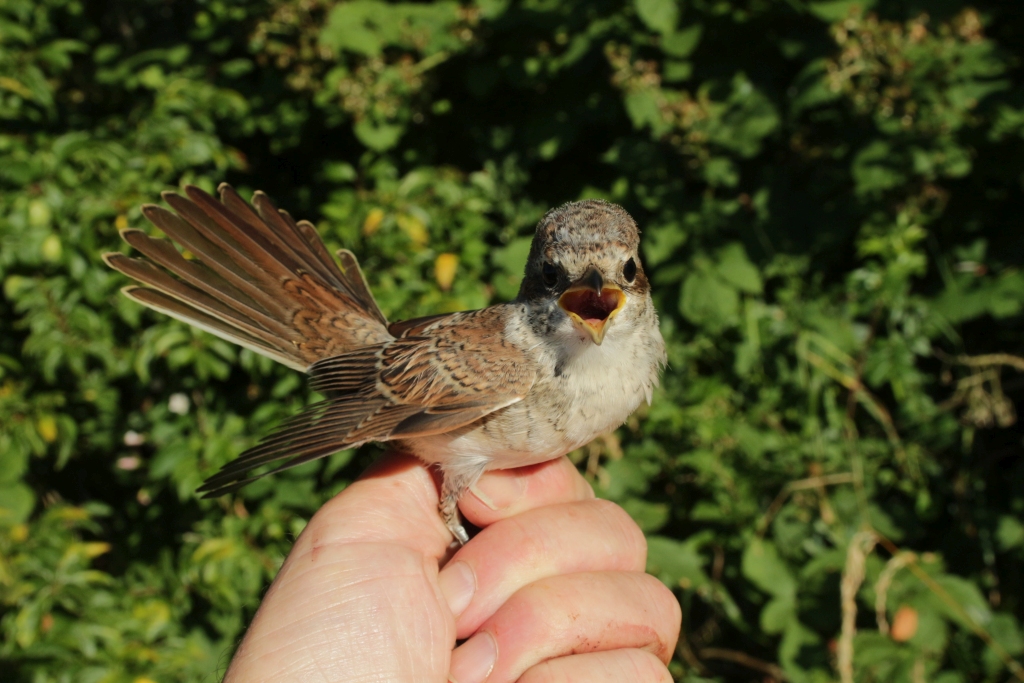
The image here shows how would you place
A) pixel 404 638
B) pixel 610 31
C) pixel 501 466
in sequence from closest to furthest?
1. pixel 404 638
2. pixel 501 466
3. pixel 610 31

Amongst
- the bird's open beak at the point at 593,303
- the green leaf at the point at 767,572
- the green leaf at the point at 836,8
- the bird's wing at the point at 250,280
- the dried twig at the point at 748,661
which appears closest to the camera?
the bird's open beak at the point at 593,303

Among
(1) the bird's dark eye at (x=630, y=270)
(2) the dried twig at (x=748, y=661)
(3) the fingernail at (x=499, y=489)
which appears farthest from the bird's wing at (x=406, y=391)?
(2) the dried twig at (x=748, y=661)

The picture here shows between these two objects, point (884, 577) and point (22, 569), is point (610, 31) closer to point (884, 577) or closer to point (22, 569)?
point (884, 577)

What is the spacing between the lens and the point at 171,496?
181 inches

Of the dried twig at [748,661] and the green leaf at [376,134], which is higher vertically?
the green leaf at [376,134]

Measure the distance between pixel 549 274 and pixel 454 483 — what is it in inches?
29.8

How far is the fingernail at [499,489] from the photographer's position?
2.54 m

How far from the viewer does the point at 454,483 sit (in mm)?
2500

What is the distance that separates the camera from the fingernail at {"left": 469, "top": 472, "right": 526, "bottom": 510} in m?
2.54

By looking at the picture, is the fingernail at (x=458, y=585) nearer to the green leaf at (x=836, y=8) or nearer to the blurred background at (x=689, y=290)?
the blurred background at (x=689, y=290)

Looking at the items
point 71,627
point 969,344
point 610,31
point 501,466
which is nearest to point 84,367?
point 71,627

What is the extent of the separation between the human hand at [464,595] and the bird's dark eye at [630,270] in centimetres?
77

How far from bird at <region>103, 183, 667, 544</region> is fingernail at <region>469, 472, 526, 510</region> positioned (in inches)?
2.9

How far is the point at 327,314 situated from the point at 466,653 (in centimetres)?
143
